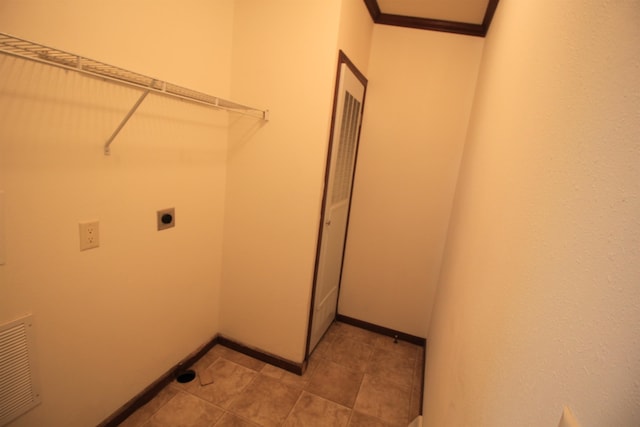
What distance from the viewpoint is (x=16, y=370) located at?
1110 mm

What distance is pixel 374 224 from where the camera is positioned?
8.32ft

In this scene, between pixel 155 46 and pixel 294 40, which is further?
pixel 294 40

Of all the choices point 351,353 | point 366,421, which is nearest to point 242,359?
point 351,353

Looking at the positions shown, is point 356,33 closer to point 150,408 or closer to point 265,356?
point 265,356

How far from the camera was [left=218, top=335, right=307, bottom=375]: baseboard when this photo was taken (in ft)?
6.81

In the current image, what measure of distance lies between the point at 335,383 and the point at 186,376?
0.99 meters

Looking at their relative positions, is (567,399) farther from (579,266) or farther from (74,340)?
(74,340)

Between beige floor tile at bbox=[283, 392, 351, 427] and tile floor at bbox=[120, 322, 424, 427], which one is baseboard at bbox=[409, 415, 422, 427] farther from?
beige floor tile at bbox=[283, 392, 351, 427]

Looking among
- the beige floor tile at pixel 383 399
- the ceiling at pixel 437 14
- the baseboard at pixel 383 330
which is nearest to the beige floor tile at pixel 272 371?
the beige floor tile at pixel 383 399

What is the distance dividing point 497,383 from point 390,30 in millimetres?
2398

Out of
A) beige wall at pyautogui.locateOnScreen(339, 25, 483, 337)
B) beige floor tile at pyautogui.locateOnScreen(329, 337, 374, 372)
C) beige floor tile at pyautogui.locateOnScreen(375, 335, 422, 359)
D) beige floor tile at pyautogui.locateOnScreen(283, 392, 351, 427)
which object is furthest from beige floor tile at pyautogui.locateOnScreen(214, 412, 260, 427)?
beige wall at pyautogui.locateOnScreen(339, 25, 483, 337)

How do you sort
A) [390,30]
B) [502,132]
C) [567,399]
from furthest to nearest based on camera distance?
[390,30], [502,132], [567,399]

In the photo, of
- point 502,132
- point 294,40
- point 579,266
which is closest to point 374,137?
point 294,40

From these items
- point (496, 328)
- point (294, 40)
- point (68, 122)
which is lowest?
point (496, 328)
